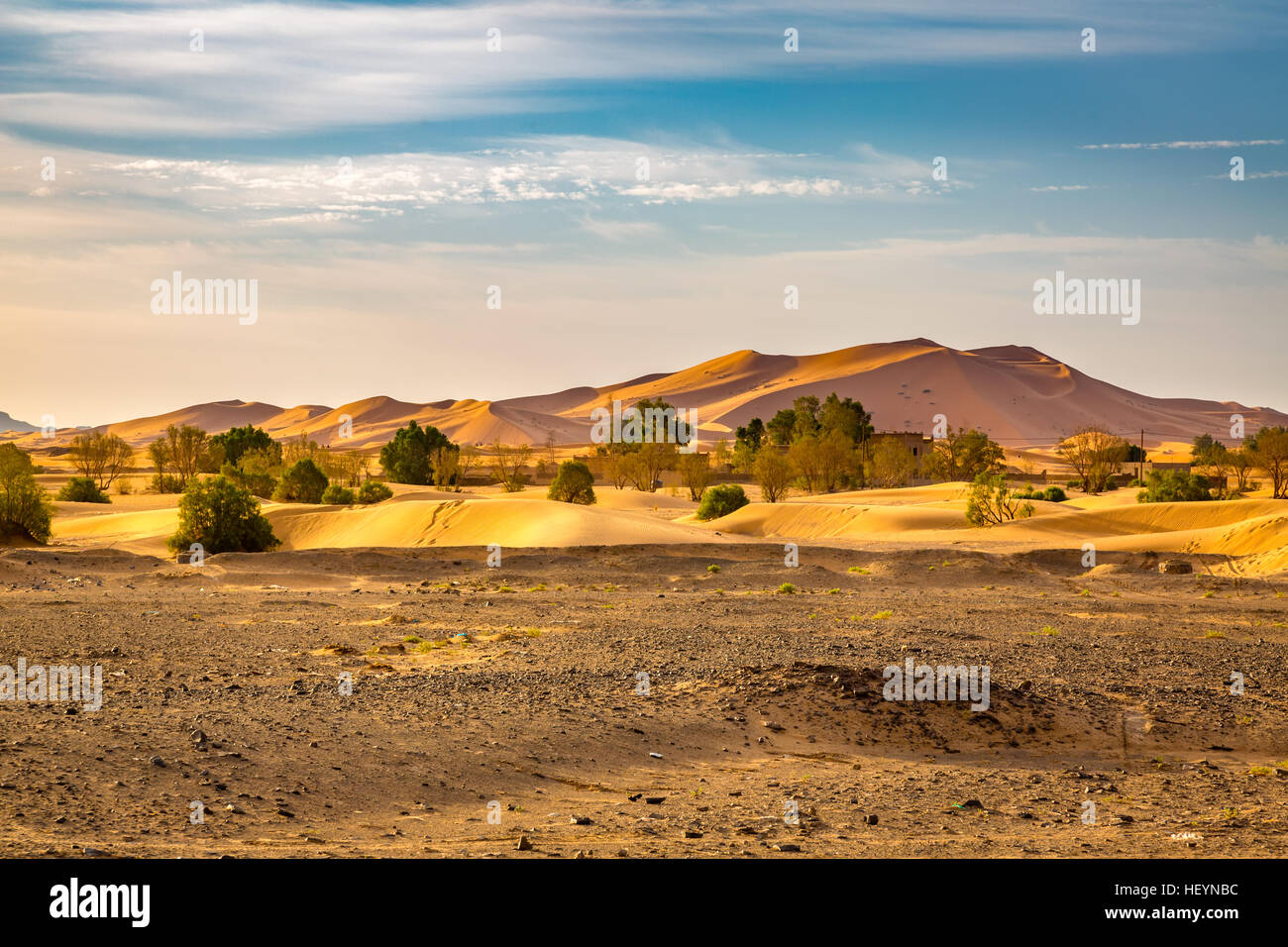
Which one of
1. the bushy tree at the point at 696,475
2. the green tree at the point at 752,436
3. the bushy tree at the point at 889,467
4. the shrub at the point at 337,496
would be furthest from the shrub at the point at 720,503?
the green tree at the point at 752,436

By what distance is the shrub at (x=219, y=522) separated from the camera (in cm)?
3572

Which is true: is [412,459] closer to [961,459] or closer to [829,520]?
[829,520]

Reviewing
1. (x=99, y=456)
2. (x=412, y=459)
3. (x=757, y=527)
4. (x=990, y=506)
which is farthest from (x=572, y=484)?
(x=99, y=456)

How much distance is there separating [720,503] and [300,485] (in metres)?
24.2

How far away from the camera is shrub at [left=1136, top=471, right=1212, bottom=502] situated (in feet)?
180

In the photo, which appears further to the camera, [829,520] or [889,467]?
[889,467]

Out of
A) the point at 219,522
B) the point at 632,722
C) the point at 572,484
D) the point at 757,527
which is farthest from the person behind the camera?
the point at 572,484

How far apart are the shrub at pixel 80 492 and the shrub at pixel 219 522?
31949 millimetres

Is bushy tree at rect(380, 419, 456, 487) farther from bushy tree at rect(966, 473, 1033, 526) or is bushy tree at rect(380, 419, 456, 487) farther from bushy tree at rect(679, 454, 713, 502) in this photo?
bushy tree at rect(966, 473, 1033, 526)

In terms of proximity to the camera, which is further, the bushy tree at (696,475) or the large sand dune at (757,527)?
the bushy tree at (696,475)

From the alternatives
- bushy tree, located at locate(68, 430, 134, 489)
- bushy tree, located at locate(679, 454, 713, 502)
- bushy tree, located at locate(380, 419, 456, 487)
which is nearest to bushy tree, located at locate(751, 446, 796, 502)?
bushy tree, located at locate(679, 454, 713, 502)

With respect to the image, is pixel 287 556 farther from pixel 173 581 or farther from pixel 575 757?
pixel 575 757

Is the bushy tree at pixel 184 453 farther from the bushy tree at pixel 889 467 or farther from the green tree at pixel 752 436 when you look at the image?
the bushy tree at pixel 889 467

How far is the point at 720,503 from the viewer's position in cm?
5631
